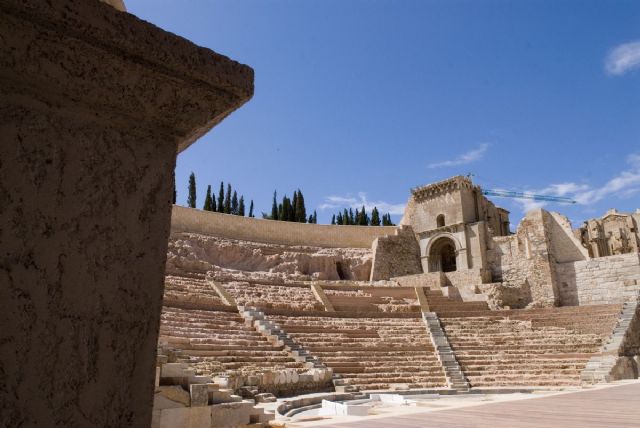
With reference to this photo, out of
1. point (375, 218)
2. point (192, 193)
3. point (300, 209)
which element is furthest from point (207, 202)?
point (375, 218)

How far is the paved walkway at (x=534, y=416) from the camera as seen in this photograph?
16.6ft

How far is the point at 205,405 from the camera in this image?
15.6 feet

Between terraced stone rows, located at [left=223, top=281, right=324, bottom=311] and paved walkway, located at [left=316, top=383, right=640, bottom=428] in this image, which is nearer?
paved walkway, located at [left=316, top=383, right=640, bottom=428]

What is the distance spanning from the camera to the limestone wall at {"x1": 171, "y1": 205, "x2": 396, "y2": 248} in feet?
106

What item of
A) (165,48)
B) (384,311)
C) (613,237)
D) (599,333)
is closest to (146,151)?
(165,48)

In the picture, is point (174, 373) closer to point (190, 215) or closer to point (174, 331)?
point (174, 331)

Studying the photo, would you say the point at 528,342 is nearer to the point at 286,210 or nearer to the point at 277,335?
the point at 277,335

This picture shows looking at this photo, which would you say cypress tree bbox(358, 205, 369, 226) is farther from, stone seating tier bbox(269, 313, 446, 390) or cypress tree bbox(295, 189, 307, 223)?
stone seating tier bbox(269, 313, 446, 390)

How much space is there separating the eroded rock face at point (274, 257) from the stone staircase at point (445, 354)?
13386mm

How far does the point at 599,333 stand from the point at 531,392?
20.3 ft

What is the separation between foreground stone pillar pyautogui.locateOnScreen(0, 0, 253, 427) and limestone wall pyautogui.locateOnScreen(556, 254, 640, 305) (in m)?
24.8

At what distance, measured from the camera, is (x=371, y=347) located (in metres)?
15.8

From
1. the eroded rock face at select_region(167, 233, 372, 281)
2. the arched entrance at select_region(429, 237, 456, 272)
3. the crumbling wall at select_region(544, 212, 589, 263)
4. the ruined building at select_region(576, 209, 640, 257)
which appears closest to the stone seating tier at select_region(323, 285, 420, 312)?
the eroded rock face at select_region(167, 233, 372, 281)

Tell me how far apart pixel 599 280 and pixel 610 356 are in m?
9.64
